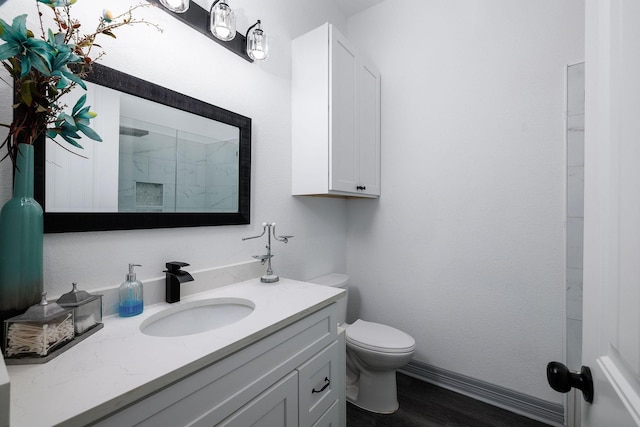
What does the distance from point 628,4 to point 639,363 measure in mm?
501

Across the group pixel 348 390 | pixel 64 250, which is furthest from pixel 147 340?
pixel 348 390

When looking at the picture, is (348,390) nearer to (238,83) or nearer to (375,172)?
(375,172)

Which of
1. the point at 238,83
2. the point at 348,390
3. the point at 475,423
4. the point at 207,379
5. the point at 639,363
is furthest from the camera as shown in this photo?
the point at 348,390

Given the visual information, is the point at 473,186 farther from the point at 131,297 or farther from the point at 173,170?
the point at 131,297

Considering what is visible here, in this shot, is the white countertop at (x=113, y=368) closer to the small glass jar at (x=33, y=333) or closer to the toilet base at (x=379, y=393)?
the small glass jar at (x=33, y=333)

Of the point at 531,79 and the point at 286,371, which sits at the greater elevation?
the point at 531,79

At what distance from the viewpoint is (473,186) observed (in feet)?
5.98

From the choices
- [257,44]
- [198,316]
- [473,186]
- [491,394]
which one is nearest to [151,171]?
[198,316]

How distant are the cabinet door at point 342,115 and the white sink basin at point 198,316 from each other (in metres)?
0.82

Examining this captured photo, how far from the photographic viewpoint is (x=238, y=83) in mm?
1468

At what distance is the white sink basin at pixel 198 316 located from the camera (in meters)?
1.02

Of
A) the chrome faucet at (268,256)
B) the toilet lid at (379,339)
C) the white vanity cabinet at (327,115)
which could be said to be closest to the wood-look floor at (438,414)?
the toilet lid at (379,339)

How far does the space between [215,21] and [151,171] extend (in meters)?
0.72

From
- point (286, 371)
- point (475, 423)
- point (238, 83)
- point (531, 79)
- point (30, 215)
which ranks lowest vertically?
point (475, 423)
